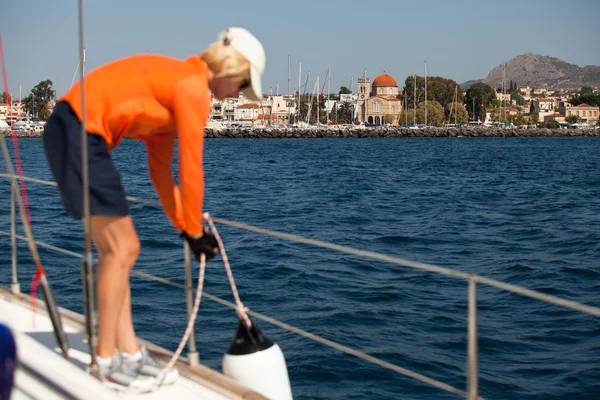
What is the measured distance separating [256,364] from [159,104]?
1.00 m

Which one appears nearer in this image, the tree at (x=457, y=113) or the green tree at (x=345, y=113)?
the tree at (x=457, y=113)

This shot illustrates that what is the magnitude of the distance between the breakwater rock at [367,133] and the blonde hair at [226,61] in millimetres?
95127

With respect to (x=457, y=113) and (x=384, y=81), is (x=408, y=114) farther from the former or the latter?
(x=384, y=81)

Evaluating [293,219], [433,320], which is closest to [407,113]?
[293,219]

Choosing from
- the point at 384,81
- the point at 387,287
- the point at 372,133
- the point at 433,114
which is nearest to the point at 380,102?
the point at 384,81

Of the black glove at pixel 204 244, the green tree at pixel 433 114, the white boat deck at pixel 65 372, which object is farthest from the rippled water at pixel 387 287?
the green tree at pixel 433 114

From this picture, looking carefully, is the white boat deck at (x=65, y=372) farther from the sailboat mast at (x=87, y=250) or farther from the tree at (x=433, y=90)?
the tree at (x=433, y=90)

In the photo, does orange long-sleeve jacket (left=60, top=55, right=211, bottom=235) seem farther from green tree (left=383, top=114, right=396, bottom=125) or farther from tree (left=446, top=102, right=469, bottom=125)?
green tree (left=383, top=114, right=396, bottom=125)

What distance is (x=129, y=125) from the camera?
7.97 feet

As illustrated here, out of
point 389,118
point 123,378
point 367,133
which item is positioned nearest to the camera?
point 123,378

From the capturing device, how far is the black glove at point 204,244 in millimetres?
2459

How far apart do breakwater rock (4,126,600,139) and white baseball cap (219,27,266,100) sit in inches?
3744

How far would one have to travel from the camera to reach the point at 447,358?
21.9 feet

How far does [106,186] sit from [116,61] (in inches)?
16.1
